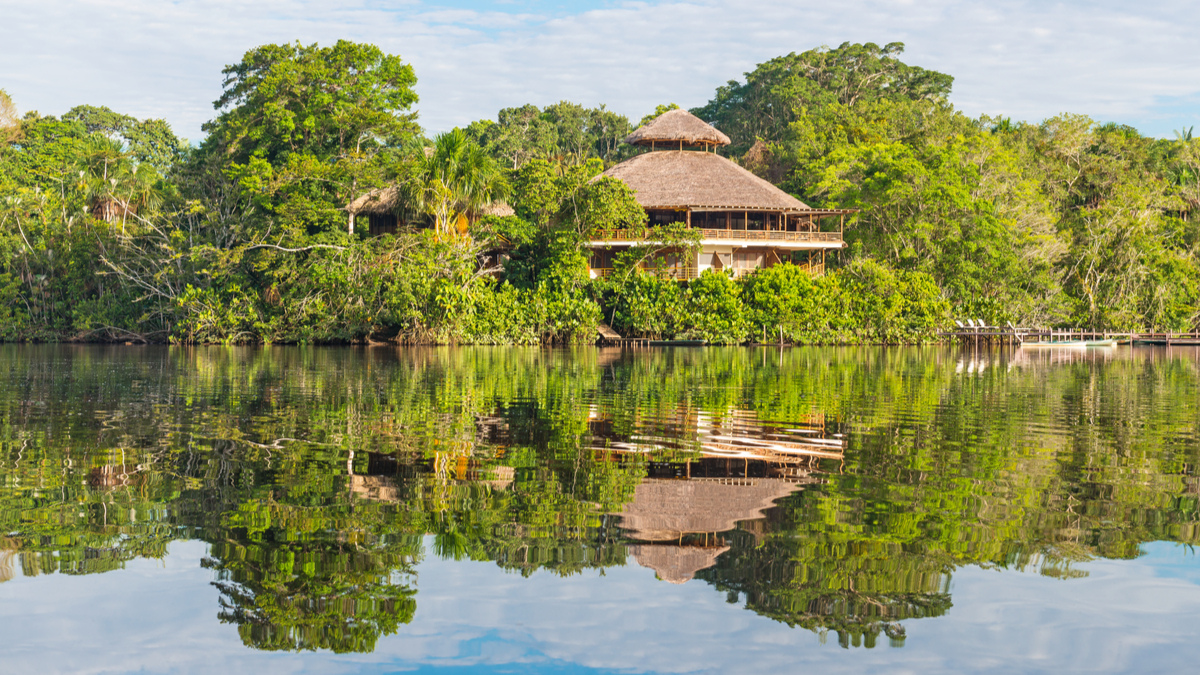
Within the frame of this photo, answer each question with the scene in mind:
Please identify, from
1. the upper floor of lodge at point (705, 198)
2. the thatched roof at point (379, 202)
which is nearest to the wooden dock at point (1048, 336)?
the upper floor of lodge at point (705, 198)

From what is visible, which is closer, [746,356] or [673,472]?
[673,472]

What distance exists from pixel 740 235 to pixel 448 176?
13457 millimetres

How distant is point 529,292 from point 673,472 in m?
31.0

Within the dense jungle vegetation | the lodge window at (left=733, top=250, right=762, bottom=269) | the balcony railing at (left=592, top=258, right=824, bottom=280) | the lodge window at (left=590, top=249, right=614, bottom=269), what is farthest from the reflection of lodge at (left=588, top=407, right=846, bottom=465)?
the lodge window at (left=733, top=250, right=762, bottom=269)

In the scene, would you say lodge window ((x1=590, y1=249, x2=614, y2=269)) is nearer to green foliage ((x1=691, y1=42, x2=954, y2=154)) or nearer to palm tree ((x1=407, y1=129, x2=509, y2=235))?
palm tree ((x1=407, y1=129, x2=509, y2=235))

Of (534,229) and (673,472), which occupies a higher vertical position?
(534,229)

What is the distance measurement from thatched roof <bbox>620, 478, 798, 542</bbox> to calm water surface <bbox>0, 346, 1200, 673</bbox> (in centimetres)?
4

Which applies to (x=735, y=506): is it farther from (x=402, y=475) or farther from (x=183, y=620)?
(x=183, y=620)

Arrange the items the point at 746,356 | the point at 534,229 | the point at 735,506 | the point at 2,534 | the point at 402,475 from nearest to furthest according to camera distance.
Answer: the point at 2,534, the point at 735,506, the point at 402,475, the point at 746,356, the point at 534,229

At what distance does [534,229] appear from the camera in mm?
41281

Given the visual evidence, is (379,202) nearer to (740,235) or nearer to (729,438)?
(740,235)

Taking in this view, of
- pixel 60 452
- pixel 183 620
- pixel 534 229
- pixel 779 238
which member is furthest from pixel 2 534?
pixel 779 238

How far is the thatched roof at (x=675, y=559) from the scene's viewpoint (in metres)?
5.98

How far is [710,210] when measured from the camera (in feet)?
148
